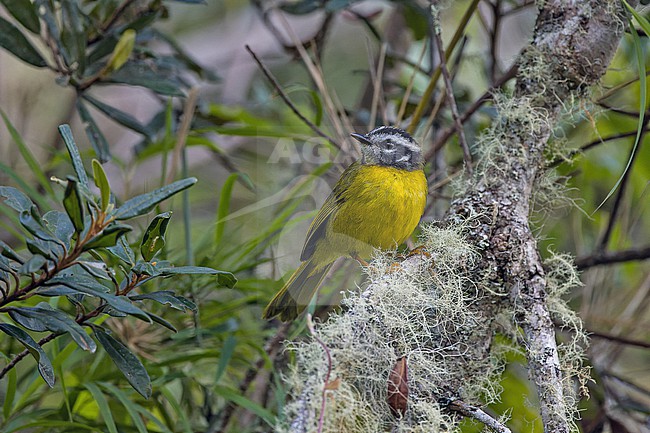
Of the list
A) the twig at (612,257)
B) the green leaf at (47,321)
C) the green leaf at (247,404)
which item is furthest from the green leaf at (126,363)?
the twig at (612,257)

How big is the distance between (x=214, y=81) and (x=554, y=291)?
212 cm

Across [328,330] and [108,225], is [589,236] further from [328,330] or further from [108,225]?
[108,225]

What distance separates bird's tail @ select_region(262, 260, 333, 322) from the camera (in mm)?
2156

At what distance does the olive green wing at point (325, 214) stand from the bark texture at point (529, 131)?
0.49 metres

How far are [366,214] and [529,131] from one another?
63cm

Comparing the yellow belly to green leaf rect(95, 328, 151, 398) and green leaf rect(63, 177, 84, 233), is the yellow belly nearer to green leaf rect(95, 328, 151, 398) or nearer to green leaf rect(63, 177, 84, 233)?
green leaf rect(95, 328, 151, 398)

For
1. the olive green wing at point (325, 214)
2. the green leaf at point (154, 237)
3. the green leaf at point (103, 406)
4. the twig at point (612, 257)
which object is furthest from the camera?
the twig at point (612, 257)

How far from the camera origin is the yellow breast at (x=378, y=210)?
2246mm

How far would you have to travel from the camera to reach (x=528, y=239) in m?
1.82

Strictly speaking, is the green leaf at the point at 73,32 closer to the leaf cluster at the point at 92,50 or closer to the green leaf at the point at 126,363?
the leaf cluster at the point at 92,50

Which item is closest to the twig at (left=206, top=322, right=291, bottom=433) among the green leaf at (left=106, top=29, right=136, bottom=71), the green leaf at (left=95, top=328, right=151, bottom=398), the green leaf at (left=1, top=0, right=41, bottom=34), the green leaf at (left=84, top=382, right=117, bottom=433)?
the green leaf at (left=84, top=382, right=117, bottom=433)

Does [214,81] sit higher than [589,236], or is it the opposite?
[214,81]

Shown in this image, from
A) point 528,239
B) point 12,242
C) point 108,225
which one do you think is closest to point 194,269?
point 108,225

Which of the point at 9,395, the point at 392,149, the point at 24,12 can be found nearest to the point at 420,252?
the point at 392,149
